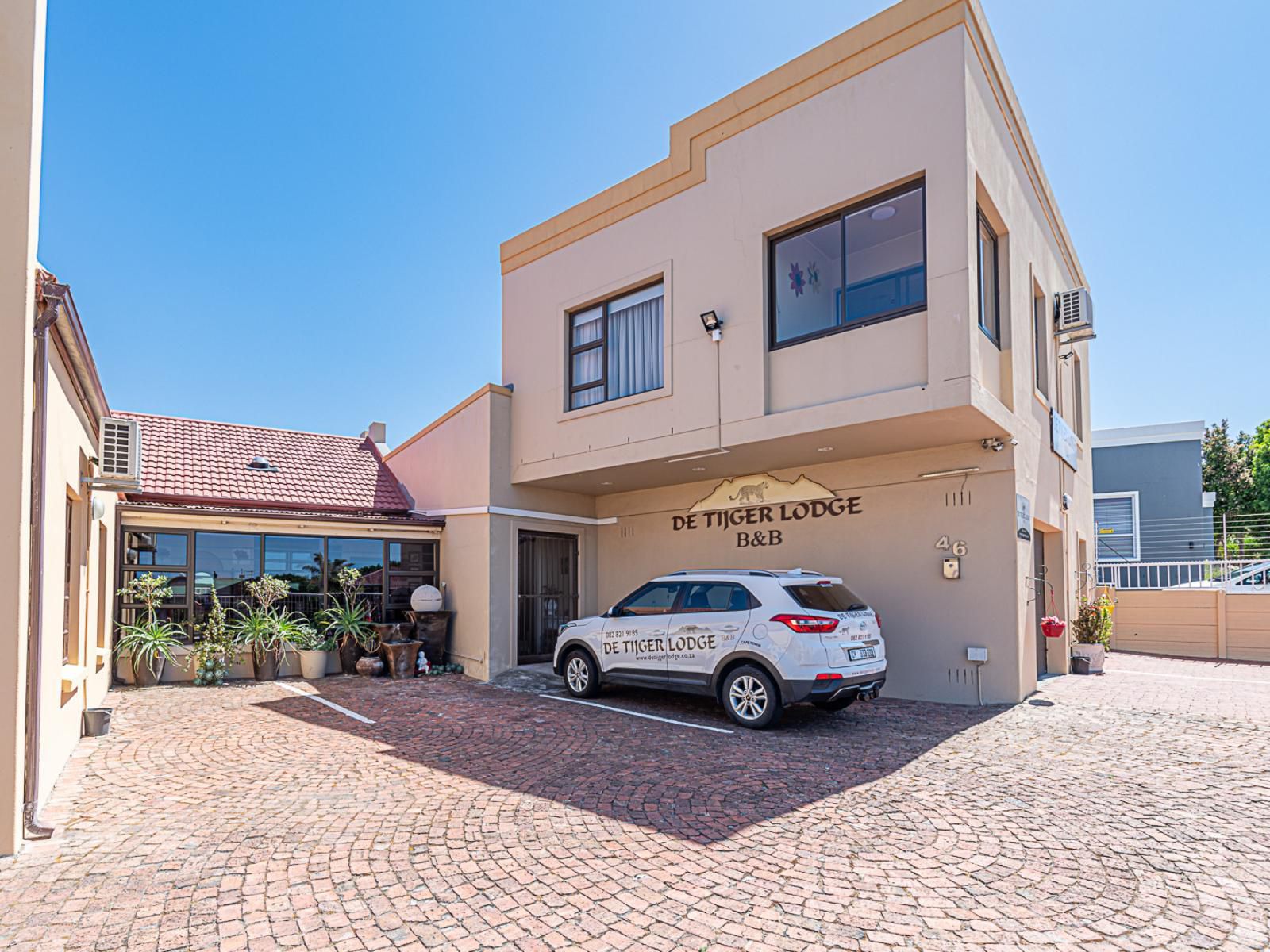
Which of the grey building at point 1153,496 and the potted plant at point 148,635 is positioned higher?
the grey building at point 1153,496

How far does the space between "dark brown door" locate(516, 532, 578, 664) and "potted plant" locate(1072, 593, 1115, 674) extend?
8229 mm

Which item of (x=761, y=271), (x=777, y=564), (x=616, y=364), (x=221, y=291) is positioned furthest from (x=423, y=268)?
(x=777, y=564)

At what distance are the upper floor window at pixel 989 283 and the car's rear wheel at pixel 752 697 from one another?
16.3ft

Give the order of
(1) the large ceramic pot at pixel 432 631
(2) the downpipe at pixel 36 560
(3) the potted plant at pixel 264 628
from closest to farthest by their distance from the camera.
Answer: (2) the downpipe at pixel 36 560
(3) the potted plant at pixel 264 628
(1) the large ceramic pot at pixel 432 631

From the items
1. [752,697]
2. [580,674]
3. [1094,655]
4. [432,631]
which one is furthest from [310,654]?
[1094,655]

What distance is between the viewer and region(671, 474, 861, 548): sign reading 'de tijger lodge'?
36.0ft

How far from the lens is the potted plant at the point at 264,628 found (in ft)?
37.1

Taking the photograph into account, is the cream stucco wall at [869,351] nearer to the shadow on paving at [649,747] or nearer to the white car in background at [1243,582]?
the shadow on paving at [649,747]

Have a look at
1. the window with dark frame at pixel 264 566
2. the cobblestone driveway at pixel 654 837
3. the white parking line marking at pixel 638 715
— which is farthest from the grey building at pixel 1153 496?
the window with dark frame at pixel 264 566

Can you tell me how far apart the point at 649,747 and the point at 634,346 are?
6.35 m

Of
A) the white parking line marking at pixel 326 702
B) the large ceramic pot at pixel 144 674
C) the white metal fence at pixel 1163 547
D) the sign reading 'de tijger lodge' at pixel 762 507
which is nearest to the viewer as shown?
the white parking line marking at pixel 326 702

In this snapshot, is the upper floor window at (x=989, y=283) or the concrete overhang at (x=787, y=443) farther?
the upper floor window at (x=989, y=283)

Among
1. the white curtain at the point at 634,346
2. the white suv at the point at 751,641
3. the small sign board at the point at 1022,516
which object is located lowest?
the white suv at the point at 751,641

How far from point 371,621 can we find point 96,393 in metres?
6.35
